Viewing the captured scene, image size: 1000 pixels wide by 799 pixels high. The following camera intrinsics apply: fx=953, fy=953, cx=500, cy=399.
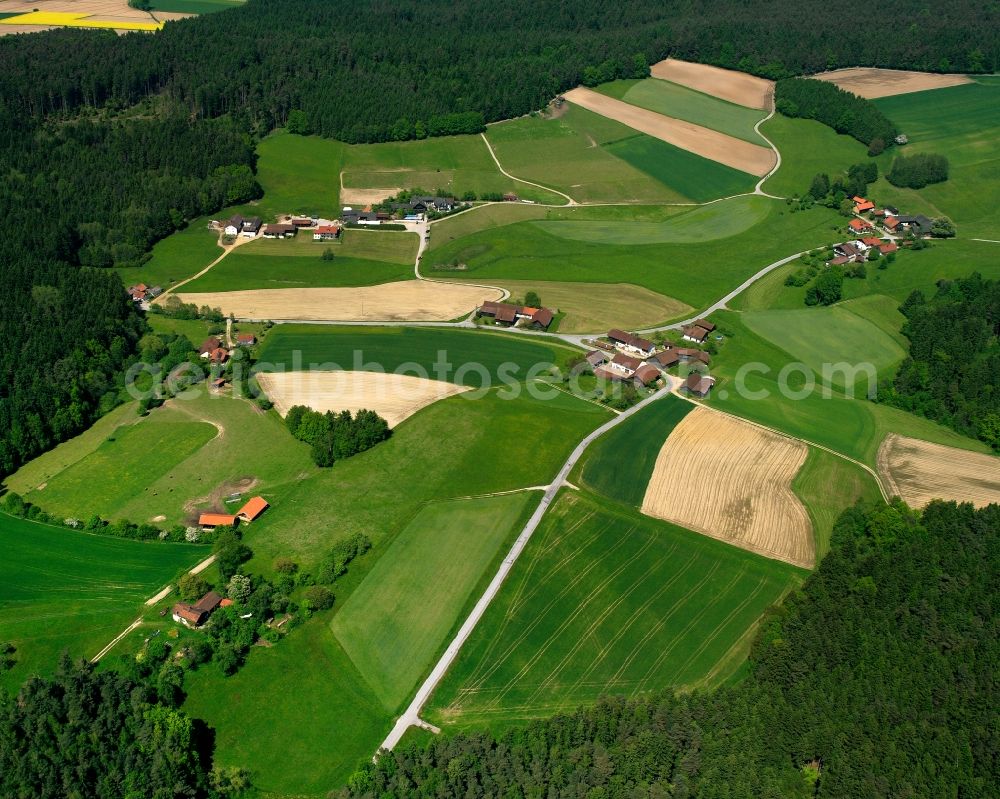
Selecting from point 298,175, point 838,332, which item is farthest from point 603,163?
point 838,332

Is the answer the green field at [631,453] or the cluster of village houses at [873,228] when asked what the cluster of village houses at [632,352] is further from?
the cluster of village houses at [873,228]

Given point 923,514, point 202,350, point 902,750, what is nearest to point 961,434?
point 923,514

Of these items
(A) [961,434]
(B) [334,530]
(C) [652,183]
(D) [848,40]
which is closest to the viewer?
(B) [334,530]

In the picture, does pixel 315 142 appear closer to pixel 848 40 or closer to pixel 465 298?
pixel 465 298

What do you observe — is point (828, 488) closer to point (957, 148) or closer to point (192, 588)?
point (192, 588)

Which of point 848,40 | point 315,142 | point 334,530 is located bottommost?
point 334,530

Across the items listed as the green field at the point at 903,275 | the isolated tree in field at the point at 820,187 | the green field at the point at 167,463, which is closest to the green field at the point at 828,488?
the green field at the point at 903,275
